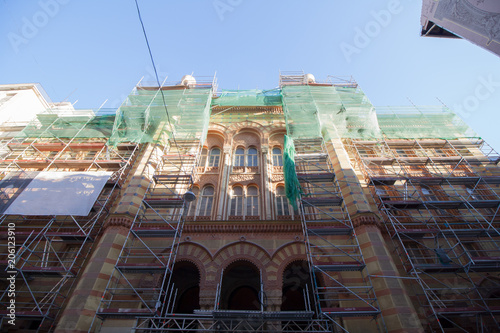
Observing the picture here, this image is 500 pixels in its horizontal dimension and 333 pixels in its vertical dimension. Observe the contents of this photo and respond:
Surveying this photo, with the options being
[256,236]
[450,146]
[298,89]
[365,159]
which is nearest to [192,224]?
[256,236]

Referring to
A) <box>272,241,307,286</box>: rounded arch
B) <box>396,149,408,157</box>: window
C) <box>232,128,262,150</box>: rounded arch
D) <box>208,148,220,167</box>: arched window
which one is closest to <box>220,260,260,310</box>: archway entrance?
<box>272,241,307,286</box>: rounded arch

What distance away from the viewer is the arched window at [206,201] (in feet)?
50.0

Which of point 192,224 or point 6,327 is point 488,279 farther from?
point 6,327

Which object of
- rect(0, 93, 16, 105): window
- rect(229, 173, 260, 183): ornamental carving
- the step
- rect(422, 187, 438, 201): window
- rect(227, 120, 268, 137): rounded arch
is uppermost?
rect(0, 93, 16, 105): window

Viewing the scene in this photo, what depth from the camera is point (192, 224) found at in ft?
43.8

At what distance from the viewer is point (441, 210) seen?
14.3 meters

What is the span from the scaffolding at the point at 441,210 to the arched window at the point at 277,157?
4510 millimetres

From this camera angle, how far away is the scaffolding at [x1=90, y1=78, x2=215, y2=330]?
1079 centimetres

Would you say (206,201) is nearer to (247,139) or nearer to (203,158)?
(203,158)

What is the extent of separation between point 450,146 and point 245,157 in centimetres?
1364

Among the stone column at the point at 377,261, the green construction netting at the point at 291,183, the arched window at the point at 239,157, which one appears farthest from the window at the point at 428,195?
the arched window at the point at 239,157

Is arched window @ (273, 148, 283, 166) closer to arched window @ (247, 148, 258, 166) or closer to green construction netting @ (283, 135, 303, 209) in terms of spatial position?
arched window @ (247, 148, 258, 166)

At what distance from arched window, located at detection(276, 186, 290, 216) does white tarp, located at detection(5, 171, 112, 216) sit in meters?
9.51

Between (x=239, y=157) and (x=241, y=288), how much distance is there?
27.0 ft
